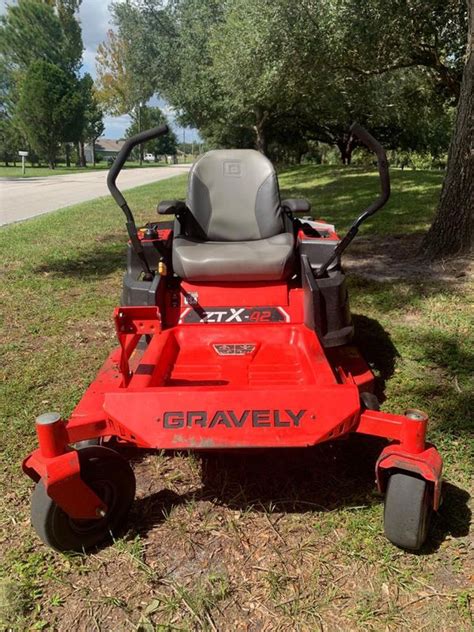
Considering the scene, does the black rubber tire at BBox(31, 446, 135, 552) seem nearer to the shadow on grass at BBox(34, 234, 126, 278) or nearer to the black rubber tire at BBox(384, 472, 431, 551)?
the black rubber tire at BBox(384, 472, 431, 551)

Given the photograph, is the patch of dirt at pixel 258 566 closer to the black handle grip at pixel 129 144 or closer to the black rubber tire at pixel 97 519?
the black rubber tire at pixel 97 519

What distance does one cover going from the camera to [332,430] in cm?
Answer: 198

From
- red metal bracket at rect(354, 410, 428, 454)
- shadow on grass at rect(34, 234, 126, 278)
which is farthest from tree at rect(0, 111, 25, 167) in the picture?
red metal bracket at rect(354, 410, 428, 454)

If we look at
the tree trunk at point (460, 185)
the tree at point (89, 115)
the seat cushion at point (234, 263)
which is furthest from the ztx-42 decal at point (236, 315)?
the tree at point (89, 115)

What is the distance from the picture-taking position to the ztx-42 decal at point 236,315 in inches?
123

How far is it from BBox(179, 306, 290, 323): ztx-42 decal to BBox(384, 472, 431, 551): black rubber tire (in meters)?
1.37

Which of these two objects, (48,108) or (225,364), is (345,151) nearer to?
(48,108)

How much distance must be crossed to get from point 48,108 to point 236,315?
37632 millimetres

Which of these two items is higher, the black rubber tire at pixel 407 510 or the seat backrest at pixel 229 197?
the seat backrest at pixel 229 197

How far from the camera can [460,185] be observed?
5.02 meters

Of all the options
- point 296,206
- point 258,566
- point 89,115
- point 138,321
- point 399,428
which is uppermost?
point 89,115

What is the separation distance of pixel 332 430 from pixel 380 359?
5.75ft

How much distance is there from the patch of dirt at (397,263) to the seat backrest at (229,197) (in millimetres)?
2002

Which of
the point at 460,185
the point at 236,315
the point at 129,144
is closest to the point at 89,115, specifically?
the point at 460,185
